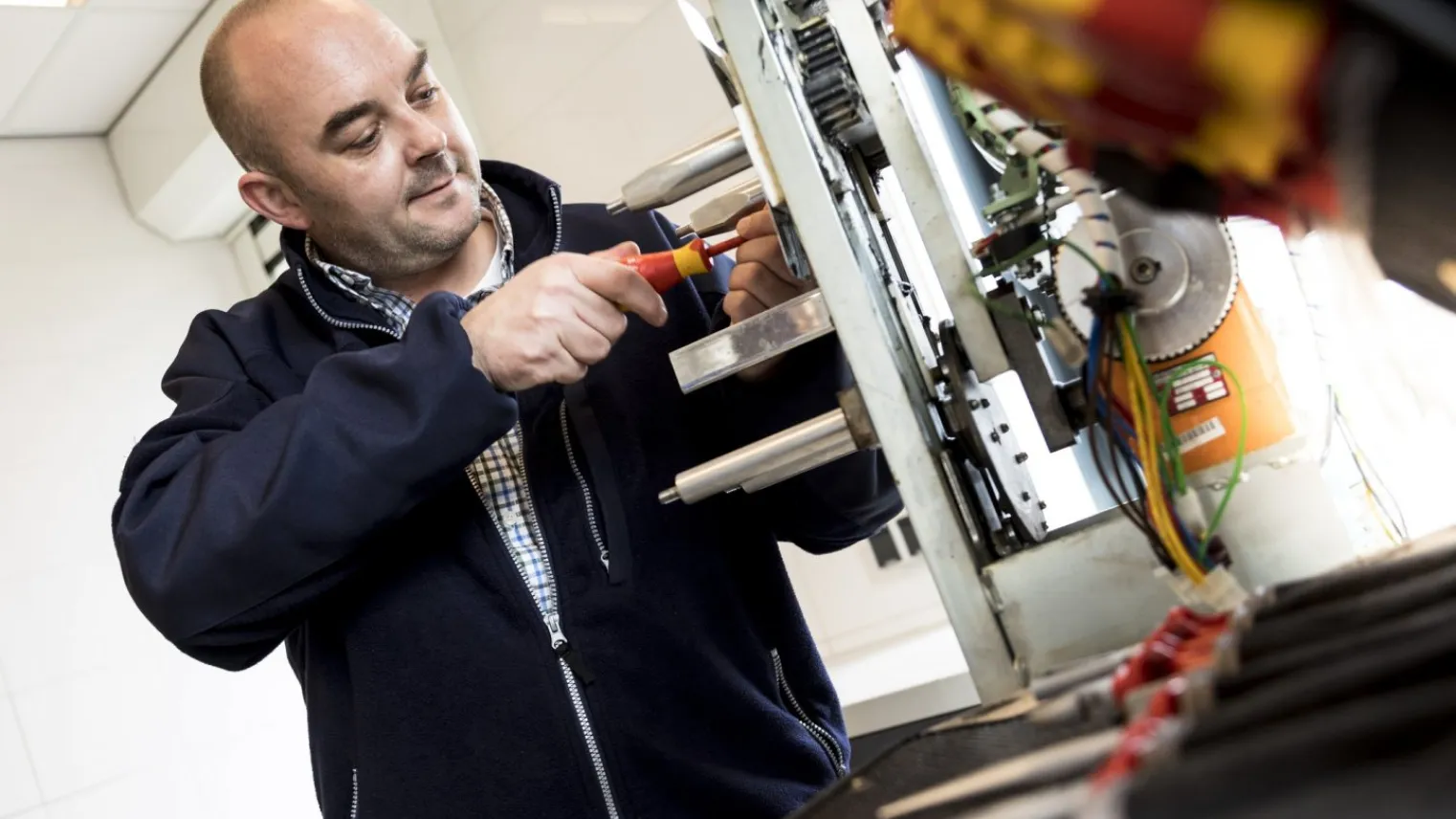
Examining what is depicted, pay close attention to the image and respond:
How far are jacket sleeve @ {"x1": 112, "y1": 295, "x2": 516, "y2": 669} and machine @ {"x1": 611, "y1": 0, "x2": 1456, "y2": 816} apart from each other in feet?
0.77

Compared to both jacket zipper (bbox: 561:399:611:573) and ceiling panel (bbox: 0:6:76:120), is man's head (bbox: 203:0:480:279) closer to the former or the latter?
jacket zipper (bbox: 561:399:611:573)

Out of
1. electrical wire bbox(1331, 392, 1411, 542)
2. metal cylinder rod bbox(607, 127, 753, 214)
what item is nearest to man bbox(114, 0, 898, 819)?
metal cylinder rod bbox(607, 127, 753, 214)

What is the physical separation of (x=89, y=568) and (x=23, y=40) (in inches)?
50.8

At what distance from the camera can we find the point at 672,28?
2.55 meters

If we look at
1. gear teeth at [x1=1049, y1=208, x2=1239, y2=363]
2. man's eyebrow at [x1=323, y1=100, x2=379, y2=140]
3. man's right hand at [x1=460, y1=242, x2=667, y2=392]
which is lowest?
gear teeth at [x1=1049, y1=208, x2=1239, y2=363]

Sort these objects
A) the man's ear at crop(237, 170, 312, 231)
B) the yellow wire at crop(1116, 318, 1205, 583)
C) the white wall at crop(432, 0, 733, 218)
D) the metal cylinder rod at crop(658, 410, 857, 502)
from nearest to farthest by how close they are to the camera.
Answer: the yellow wire at crop(1116, 318, 1205, 583), the metal cylinder rod at crop(658, 410, 857, 502), the man's ear at crop(237, 170, 312, 231), the white wall at crop(432, 0, 733, 218)

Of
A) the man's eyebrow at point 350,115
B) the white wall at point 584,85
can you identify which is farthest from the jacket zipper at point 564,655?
the white wall at point 584,85

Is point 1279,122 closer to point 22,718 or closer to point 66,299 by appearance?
point 22,718

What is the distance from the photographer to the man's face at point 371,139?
1.39m

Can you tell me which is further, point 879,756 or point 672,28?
point 672,28

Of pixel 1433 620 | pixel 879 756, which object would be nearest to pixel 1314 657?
pixel 1433 620

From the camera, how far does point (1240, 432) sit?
764 millimetres

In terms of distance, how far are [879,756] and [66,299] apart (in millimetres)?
3191

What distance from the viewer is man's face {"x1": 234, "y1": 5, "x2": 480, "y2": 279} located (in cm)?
139
